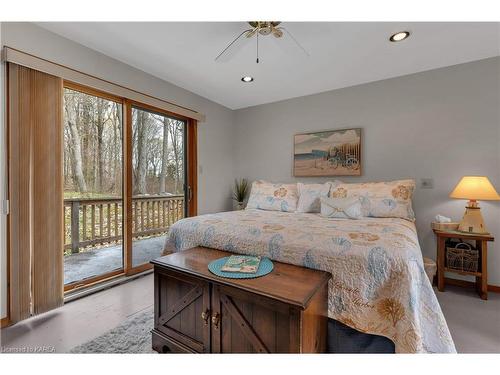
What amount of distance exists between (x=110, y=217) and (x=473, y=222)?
14.2ft

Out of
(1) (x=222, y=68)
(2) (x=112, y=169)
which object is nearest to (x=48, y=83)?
(2) (x=112, y=169)

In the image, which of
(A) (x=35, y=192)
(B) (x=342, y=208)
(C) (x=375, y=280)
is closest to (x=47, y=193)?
(A) (x=35, y=192)

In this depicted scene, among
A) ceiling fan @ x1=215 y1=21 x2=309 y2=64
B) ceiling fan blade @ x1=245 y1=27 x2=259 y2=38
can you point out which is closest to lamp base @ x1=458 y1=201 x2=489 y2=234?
ceiling fan @ x1=215 y1=21 x2=309 y2=64

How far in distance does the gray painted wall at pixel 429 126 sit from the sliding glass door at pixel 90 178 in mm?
2638

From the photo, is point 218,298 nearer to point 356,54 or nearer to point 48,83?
point 48,83

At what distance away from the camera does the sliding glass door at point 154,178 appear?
2955 mm

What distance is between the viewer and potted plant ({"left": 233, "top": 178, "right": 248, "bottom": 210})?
13.4 ft

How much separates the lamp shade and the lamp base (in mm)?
177

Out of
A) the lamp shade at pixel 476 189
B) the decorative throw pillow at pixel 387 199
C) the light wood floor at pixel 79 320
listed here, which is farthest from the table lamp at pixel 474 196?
the light wood floor at pixel 79 320

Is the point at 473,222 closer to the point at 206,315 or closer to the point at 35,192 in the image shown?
the point at 206,315

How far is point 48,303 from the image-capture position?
6.55ft

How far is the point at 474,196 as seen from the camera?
226cm

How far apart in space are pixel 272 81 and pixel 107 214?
9.56 feet

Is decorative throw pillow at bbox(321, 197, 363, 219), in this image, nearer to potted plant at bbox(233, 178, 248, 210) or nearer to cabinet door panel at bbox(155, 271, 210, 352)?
cabinet door panel at bbox(155, 271, 210, 352)
